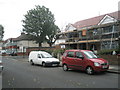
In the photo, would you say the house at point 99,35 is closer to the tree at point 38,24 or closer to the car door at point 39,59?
the car door at point 39,59

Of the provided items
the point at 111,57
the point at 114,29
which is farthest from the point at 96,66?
the point at 114,29

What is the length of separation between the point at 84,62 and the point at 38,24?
3693cm

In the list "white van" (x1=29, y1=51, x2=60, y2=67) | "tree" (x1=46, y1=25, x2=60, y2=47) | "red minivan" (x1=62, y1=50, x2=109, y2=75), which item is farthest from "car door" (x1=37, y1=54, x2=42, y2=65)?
"tree" (x1=46, y1=25, x2=60, y2=47)

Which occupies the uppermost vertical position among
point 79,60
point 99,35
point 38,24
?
point 38,24

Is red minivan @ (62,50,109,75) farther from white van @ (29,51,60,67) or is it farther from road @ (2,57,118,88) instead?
white van @ (29,51,60,67)

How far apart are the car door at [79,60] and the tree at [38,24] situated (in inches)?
1398

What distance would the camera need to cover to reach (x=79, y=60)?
11.2m

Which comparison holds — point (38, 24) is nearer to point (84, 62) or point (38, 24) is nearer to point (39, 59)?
point (39, 59)

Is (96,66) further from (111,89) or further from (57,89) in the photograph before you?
(57,89)

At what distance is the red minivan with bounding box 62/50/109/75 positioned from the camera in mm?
10172

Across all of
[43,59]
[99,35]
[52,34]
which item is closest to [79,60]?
[43,59]

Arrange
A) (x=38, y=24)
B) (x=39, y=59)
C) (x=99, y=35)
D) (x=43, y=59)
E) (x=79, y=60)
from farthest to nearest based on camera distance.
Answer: (x=38, y=24) < (x=99, y=35) < (x=39, y=59) < (x=43, y=59) < (x=79, y=60)

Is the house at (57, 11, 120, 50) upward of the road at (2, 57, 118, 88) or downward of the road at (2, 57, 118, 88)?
upward

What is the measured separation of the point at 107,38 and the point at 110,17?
453 centimetres
